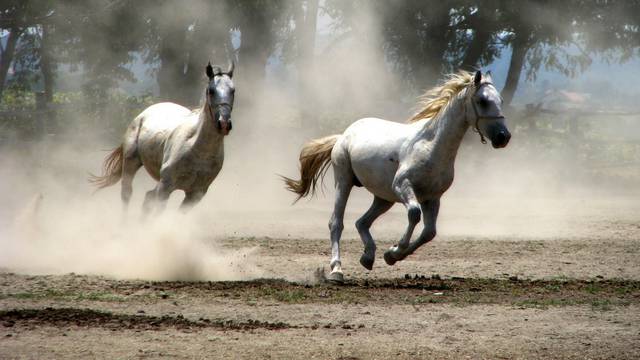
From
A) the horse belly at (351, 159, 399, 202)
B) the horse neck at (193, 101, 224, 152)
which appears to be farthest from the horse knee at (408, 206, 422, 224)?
the horse neck at (193, 101, 224, 152)

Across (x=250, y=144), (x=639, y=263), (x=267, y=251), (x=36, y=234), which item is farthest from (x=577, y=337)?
(x=250, y=144)

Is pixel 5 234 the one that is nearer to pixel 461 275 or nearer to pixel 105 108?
pixel 461 275

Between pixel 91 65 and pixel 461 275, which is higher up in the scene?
pixel 91 65

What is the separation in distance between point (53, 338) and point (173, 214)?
4.07 metres

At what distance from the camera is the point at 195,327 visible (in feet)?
24.3

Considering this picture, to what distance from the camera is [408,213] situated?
30.3 feet

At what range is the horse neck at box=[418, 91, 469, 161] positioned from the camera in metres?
9.55

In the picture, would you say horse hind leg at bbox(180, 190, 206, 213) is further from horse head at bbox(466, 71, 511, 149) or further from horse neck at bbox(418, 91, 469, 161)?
horse head at bbox(466, 71, 511, 149)

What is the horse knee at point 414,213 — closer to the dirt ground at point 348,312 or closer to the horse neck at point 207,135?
the dirt ground at point 348,312

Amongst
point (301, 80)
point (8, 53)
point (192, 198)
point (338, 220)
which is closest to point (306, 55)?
point (301, 80)

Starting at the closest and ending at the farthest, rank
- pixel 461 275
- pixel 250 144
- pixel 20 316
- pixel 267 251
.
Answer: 1. pixel 20 316
2. pixel 461 275
3. pixel 267 251
4. pixel 250 144

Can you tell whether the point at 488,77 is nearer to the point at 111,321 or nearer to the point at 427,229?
the point at 427,229

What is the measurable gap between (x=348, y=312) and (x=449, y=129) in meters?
2.27

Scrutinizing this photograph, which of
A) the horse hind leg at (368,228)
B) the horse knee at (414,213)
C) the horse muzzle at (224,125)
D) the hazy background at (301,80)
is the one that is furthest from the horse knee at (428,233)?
the hazy background at (301,80)
